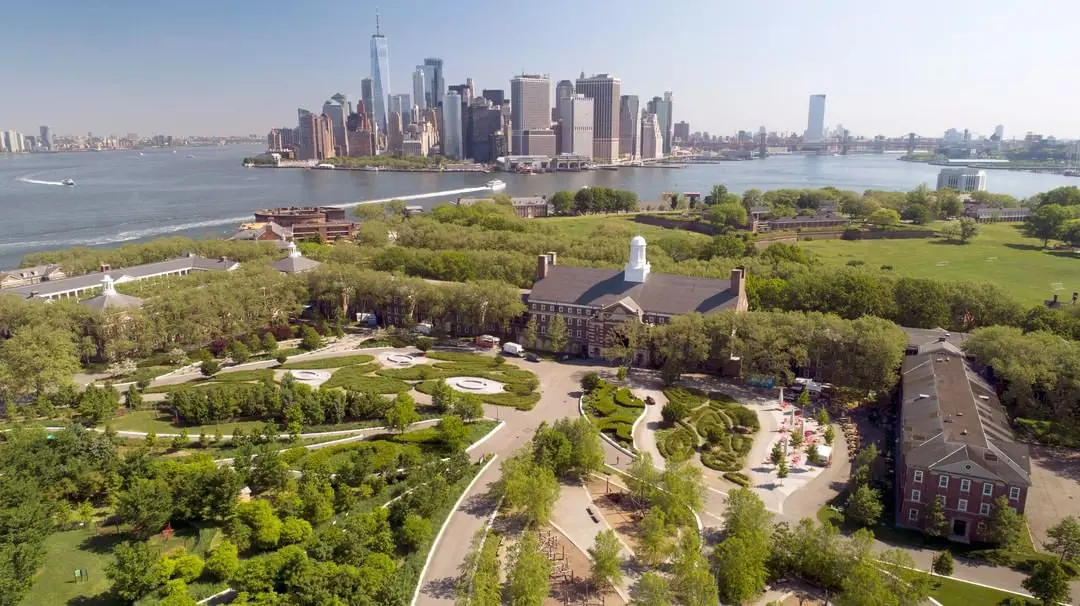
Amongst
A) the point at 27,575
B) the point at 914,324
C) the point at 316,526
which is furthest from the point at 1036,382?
the point at 27,575

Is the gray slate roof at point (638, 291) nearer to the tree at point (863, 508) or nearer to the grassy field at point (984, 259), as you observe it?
the tree at point (863, 508)

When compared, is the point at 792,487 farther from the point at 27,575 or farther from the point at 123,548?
the point at 27,575

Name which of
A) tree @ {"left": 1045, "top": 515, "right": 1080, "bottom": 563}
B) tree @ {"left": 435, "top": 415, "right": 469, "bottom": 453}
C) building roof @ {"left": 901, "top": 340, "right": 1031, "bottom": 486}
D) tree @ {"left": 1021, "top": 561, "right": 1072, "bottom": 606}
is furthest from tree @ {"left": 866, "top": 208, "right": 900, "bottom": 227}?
tree @ {"left": 435, "top": 415, "right": 469, "bottom": 453}

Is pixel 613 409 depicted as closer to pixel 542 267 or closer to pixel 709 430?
pixel 709 430

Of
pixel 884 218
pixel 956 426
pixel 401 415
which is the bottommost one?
pixel 401 415

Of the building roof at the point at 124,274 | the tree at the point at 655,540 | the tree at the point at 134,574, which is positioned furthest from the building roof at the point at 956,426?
the building roof at the point at 124,274

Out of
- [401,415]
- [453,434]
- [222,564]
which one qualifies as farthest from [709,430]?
[222,564]

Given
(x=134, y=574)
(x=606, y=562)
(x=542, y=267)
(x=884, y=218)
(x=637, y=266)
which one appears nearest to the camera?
(x=134, y=574)

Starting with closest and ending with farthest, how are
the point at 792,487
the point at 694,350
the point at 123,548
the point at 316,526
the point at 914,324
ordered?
the point at 123,548 → the point at 316,526 → the point at 792,487 → the point at 694,350 → the point at 914,324
